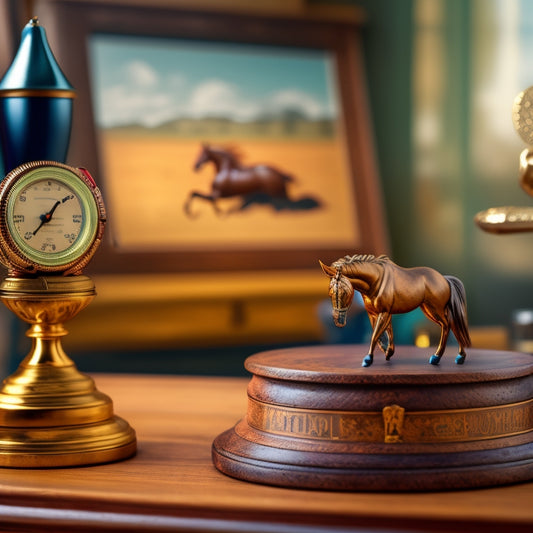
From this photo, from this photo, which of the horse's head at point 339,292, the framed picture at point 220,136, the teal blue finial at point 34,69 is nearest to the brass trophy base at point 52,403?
the teal blue finial at point 34,69

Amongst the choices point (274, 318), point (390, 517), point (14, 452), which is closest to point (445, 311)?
point (390, 517)

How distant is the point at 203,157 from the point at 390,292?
10.2ft

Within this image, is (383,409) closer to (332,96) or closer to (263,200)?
(263,200)

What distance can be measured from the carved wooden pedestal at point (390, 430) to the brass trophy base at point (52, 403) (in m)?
0.25

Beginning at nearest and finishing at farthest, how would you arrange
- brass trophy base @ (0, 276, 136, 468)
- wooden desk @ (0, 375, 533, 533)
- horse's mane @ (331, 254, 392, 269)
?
wooden desk @ (0, 375, 533, 533), horse's mane @ (331, 254, 392, 269), brass trophy base @ (0, 276, 136, 468)

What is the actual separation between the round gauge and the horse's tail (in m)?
0.58

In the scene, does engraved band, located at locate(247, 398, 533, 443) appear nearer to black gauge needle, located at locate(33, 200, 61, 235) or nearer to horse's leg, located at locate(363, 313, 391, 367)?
horse's leg, located at locate(363, 313, 391, 367)

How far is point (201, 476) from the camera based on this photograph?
53.6 inches

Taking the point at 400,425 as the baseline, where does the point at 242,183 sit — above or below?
above

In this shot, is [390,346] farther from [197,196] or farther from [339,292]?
[197,196]

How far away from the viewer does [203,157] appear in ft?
14.5

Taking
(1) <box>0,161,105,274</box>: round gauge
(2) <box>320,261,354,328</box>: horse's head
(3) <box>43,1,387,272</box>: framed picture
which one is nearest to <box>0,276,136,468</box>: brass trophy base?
(1) <box>0,161,105,274</box>: round gauge

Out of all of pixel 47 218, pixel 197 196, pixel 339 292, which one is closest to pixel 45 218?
pixel 47 218

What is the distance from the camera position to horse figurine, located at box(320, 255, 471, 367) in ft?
4.47
